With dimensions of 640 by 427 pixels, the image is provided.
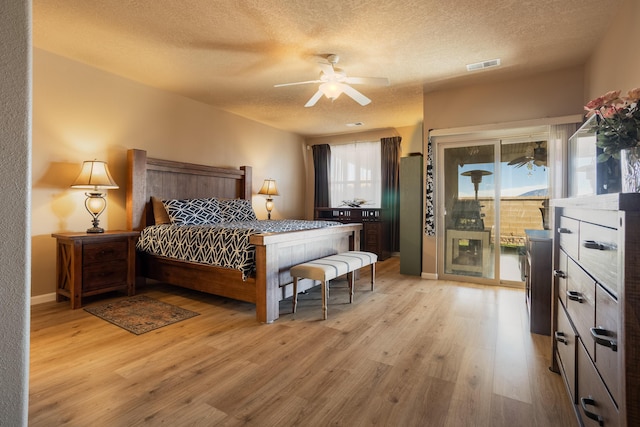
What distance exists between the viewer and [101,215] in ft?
12.0

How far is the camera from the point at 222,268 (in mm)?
3014

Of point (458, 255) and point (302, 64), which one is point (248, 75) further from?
point (458, 255)

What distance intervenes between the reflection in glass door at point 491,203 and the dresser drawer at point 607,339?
3258mm

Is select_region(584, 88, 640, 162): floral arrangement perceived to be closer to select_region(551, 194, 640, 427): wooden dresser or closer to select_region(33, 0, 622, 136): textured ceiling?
select_region(551, 194, 640, 427): wooden dresser

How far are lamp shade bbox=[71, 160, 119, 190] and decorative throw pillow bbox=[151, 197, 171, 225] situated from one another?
69 cm

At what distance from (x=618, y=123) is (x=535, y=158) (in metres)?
2.90

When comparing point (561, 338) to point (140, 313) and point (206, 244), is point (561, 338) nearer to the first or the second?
point (206, 244)

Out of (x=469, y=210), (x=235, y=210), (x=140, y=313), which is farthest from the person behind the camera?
(x=235, y=210)

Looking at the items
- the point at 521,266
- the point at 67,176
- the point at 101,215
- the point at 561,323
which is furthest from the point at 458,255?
the point at 67,176

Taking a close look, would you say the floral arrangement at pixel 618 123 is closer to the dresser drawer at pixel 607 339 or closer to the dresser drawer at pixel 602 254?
the dresser drawer at pixel 602 254

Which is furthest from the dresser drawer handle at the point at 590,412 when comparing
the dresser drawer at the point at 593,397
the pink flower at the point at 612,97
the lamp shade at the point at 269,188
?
the lamp shade at the point at 269,188

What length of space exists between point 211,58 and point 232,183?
87.7 inches

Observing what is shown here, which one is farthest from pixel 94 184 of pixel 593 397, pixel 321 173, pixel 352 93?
pixel 321 173

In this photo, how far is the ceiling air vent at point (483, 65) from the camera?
3289 millimetres
